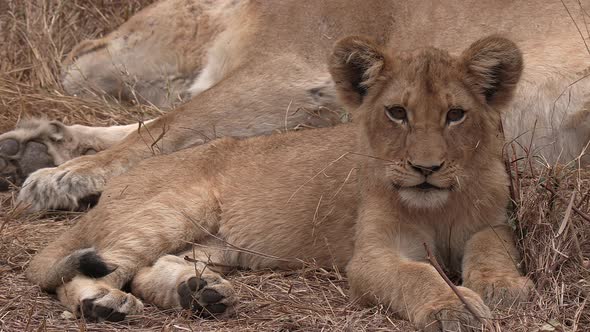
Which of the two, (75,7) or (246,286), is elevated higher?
(75,7)

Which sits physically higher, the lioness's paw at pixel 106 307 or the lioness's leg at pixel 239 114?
the lioness's leg at pixel 239 114

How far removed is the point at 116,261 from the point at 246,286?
0.39m

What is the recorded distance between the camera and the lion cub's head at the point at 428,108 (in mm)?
3027

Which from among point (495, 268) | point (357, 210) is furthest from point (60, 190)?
point (495, 268)

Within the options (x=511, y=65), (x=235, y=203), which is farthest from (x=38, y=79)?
(x=511, y=65)

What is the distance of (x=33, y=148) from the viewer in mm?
4656

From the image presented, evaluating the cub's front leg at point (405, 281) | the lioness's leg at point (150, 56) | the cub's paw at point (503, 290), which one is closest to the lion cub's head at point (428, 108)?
the cub's front leg at point (405, 281)

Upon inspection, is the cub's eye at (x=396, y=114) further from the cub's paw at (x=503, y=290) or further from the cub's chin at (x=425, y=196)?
the cub's paw at (x=503, y=290)

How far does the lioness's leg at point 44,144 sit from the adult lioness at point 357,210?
3.25ft

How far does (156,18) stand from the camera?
5305 mm

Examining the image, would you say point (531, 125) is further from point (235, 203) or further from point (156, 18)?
point (156, 18)

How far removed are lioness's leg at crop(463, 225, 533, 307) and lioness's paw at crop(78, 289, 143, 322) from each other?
3.02ft

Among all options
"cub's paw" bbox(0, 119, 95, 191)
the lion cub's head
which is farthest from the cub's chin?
"cub's paw" bbox(0, 119, 95, 191)

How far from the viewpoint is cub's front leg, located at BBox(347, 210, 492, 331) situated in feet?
8.81
